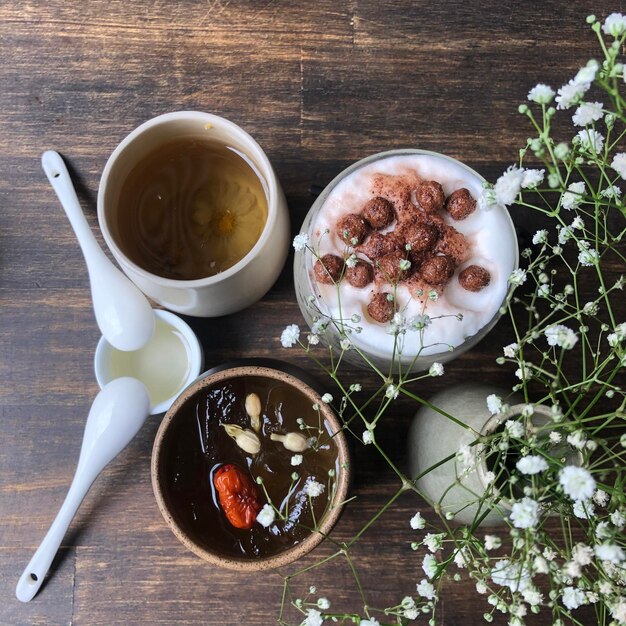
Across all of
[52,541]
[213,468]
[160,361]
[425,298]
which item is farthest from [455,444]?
[52,541]

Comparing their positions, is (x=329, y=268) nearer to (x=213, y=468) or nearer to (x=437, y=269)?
(x=437, y=269)

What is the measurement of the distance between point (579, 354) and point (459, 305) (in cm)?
27

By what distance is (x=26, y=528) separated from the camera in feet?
2.84

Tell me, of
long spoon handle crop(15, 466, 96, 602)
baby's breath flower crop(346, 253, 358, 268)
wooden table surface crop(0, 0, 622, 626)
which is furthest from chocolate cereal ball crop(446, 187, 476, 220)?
long spoon handle crop(15, 466, 96, 602)

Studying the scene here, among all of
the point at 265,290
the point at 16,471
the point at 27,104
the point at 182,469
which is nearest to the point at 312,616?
the point at 182,469

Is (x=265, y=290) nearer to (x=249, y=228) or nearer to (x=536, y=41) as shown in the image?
(x=249, y=228)

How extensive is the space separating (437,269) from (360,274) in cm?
7

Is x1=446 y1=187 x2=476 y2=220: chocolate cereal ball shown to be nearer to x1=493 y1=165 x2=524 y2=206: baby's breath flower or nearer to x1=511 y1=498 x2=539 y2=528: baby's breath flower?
x1=493 y1=165 x2=524 y2=206: baby's breath flower

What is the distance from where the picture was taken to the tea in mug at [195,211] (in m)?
0.80

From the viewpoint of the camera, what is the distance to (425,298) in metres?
0.66

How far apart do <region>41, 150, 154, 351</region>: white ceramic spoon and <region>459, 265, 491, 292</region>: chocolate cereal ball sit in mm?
358

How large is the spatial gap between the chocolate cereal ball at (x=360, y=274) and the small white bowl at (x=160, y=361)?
0.83 ft

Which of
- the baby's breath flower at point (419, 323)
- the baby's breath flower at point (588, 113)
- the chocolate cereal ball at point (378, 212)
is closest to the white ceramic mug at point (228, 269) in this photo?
the chocolate cereal ball at point (378, 212)

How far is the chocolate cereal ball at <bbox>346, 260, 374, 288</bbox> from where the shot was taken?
67cm
